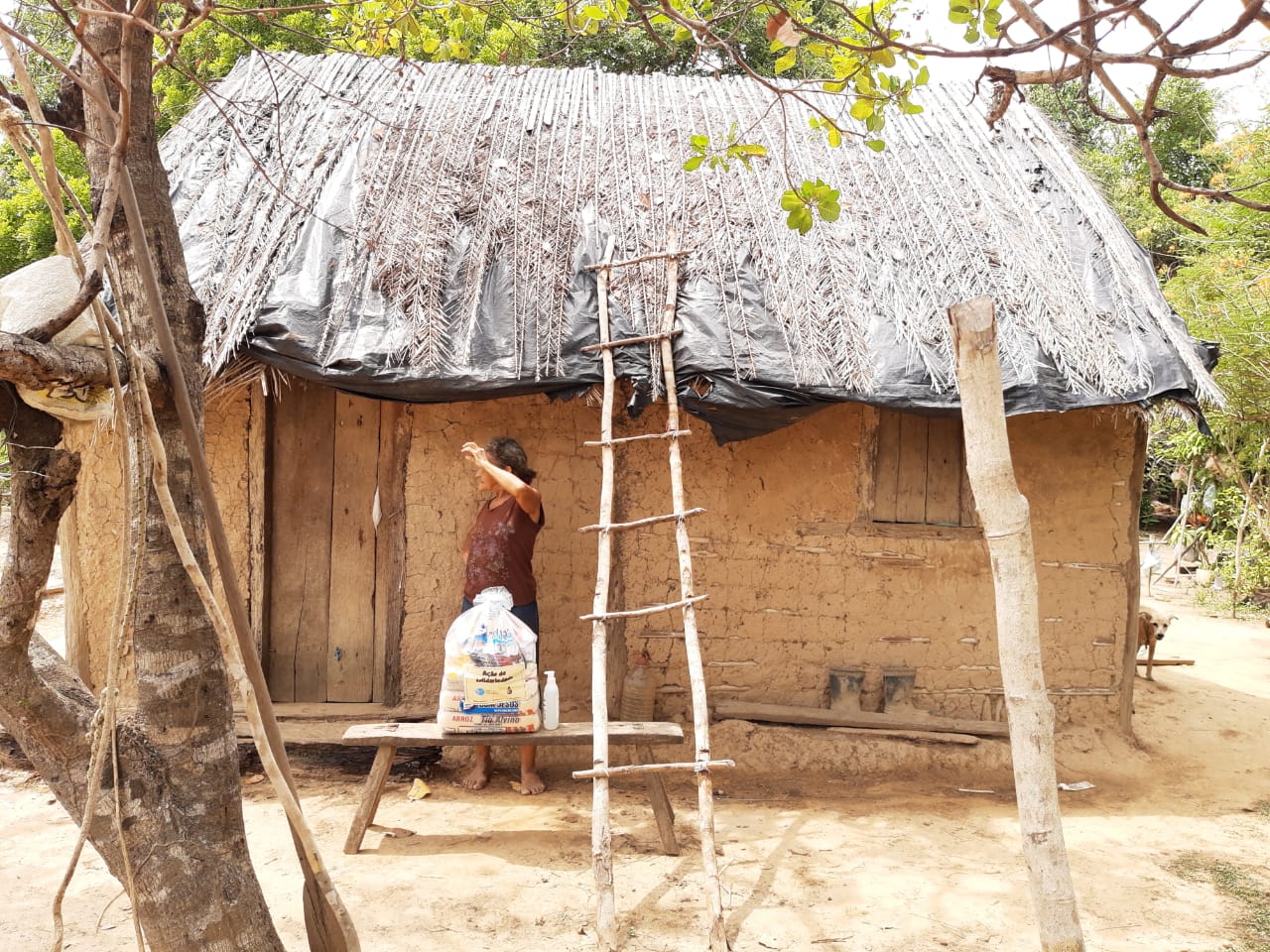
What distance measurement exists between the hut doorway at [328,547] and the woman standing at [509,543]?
0.81m

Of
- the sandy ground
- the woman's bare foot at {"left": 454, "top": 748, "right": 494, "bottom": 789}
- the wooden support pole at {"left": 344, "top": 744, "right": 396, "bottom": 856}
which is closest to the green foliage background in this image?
the sandy ground

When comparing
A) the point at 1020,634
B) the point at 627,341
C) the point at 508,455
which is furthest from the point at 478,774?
the point at 1020,634

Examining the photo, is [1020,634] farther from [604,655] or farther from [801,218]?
[604,655]

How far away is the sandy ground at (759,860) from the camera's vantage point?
3682 mm

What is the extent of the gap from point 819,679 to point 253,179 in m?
4.24

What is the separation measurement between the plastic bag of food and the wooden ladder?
320 millimetres

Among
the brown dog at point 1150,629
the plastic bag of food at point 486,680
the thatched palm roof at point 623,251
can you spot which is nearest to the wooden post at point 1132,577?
the thatched palm roof at point 623,251

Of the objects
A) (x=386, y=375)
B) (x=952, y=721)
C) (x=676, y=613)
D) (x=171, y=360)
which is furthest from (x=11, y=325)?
(x=952, y=721)

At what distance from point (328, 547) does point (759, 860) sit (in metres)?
2.90

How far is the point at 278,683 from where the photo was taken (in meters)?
5.60

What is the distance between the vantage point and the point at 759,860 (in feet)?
14.1

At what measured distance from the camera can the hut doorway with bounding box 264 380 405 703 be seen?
5547 millimetres

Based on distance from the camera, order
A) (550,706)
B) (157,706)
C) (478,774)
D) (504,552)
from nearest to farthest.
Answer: (157,706)
(550,706)
(504,552)
(478,774)

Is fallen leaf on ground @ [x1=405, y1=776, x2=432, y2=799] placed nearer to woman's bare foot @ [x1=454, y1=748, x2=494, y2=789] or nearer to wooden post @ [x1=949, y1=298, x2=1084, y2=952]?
woman's bare foot @ [x1=454, y1=748, x2=494, y2=789]
